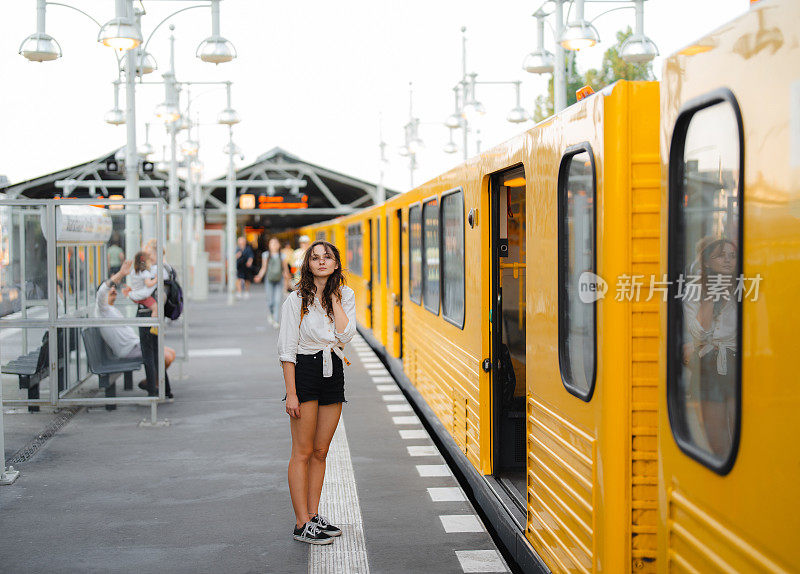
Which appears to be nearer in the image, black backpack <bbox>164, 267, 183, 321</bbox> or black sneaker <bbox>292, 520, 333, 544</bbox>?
black sneaker <bbox>292, 520, 333, 544</bbox>

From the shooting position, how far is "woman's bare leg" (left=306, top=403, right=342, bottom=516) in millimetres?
5750

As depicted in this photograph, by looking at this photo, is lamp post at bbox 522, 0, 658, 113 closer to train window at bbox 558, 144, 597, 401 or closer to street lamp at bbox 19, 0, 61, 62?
street lamp at bbox 19, 0, 61, 62

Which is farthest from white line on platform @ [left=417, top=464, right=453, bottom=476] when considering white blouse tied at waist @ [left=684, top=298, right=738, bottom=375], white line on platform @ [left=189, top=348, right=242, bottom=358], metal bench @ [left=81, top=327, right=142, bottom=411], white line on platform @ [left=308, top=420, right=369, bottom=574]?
white line on platform @ [left=189, top=348, right=242, bottom=358]

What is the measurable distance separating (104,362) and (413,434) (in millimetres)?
3618

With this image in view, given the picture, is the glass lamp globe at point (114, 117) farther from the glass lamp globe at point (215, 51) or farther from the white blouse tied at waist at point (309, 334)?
the white blouse tied at waist at point (309, 334)

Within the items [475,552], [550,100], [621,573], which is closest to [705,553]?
[621,573]

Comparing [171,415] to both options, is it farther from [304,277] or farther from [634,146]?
[634,146]

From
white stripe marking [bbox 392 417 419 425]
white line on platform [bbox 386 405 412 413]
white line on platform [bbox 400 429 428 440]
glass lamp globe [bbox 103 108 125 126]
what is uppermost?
glass lamp globe [bbox 103 108 125 126]

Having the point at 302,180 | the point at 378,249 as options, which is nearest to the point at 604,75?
the point at 302,180

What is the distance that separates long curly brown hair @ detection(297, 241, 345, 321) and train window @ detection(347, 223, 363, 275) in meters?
13.4

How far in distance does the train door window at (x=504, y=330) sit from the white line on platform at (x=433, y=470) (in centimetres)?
100

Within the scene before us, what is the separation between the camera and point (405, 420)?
9.99m

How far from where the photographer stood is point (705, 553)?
2885 millimetres

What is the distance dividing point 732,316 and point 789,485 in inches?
22.3
